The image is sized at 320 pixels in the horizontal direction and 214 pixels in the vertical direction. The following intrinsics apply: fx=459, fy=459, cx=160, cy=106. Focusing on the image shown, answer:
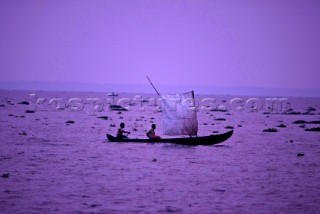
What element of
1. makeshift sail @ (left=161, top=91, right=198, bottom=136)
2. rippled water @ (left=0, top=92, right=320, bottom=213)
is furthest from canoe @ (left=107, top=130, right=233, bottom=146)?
makeshift sail @ (left=161, top=91, right=198, bottom=136)

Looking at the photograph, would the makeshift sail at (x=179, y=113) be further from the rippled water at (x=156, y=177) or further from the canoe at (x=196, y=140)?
the rippled water at (x=156, y=177)

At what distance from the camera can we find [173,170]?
20609mm

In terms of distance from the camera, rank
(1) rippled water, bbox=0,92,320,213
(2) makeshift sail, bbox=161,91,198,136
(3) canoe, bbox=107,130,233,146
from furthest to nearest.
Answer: (2) makeshift sail, bbox=161,91,198,136 → (3) canoe, bbox=107,130,233,146 → (1) rippled water, bbox=0,92,320,213

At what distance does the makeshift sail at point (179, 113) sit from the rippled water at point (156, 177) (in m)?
1.21

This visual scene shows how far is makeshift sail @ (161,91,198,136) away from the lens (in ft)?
94.8

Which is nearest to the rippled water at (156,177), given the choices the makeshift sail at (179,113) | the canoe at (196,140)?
the canoe at (196,140)

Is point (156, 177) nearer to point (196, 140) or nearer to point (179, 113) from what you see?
point (196, 140)

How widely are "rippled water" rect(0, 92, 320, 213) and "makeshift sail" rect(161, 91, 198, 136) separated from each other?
47.6 inches

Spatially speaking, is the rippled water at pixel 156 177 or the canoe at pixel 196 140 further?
the canoe at pixel 196 140

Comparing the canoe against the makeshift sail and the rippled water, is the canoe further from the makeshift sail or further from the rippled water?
the makeshift sail

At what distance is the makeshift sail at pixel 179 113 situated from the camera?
94.8 ft

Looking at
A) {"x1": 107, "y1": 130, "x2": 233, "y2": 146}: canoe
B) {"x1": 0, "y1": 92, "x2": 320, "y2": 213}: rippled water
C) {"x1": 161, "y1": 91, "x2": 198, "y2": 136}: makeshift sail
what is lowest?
{"x1": 0, "y1": 92, "x2": 320, "y2": 213}: rippled water

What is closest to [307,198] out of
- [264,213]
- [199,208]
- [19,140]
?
[264,213]

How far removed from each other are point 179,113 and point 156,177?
1071 centimetres
